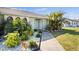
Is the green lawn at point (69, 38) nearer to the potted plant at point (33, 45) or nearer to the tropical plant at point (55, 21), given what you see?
the tropical plant at point (55, 21)

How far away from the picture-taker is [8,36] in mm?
2740

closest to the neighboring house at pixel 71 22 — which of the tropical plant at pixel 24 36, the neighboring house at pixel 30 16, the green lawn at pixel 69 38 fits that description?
the green lawn at pixel 69 38

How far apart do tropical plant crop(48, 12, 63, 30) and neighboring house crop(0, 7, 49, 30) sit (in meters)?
0.06

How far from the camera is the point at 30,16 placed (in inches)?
109

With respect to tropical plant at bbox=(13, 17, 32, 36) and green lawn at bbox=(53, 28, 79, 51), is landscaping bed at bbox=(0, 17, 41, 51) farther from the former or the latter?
green lawn at bbox=(53, 28, 79, 51)

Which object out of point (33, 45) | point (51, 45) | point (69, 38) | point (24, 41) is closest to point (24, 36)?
point (24, 41)

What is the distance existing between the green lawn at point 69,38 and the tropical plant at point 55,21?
0.10m

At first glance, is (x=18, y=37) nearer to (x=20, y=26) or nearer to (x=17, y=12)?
(x=20, y=26)

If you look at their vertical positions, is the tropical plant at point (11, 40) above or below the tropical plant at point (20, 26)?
below

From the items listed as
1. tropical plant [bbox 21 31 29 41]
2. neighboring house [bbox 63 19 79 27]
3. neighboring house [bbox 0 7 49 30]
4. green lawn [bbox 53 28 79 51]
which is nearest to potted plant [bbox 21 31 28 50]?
tropical plant [bbox 21 31 29 41]

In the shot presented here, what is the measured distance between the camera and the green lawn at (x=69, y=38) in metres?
2.73
